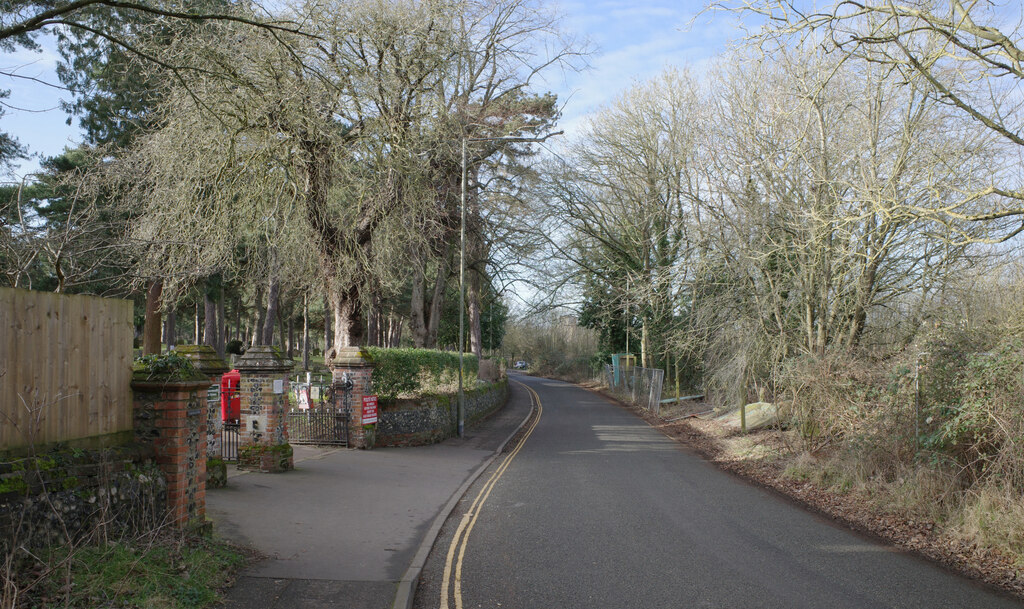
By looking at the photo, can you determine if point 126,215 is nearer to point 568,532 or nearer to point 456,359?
point 456,359

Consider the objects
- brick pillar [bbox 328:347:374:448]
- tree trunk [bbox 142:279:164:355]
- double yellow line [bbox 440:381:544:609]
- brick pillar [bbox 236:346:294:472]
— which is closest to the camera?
double yellow line [bbox 440:381:544:609]

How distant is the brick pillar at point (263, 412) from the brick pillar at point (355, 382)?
3.32m

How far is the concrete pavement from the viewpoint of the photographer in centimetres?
607

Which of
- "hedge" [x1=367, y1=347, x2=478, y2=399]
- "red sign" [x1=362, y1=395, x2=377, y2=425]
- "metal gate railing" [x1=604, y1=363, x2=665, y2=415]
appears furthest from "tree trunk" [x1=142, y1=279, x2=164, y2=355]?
"metal gate railing" [x1=604, y1=363, x2=665, y2=415]

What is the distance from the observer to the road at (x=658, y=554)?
6207 mm

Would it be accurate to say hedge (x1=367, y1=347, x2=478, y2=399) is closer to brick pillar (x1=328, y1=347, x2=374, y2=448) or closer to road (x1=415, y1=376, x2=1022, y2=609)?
brick pillar (x1=328, y1=347, x2=374, y2=448)

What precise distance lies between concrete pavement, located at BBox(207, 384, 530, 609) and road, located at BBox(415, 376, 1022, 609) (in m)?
0.49

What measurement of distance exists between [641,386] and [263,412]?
25.8 m

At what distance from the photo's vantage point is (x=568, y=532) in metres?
8.73

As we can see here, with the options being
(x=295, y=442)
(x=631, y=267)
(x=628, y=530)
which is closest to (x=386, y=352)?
(x=295, y=442)

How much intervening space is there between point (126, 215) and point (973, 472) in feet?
76.0

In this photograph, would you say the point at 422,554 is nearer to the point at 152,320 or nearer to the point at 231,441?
the point at 231,441

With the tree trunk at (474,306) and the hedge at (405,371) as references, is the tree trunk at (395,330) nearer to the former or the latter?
the tree trunk at (474,306)

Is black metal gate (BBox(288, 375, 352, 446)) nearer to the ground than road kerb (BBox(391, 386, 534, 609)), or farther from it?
farther from it
